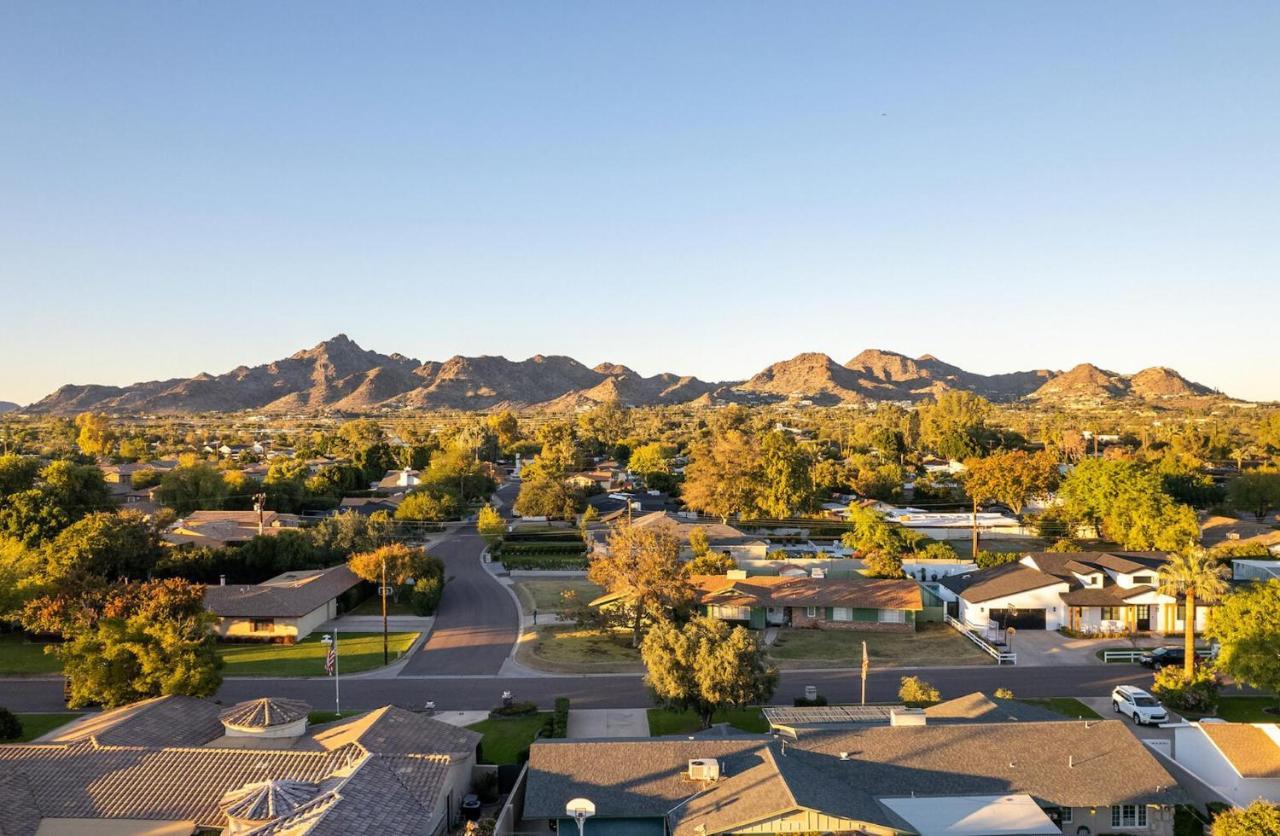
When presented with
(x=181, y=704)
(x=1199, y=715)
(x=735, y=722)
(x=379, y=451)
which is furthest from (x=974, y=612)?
(x=379, y=451)

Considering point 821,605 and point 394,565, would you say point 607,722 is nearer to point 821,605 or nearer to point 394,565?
point 821,605

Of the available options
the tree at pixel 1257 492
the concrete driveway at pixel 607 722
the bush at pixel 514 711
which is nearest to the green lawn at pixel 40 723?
the bush at pixel 514 711

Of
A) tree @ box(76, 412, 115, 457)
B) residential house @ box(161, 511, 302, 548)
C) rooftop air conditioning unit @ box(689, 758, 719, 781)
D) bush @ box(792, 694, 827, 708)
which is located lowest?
bush @ box(792, 694, 827, 708)

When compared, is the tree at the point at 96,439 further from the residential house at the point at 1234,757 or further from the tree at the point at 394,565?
the residential house at the point at 1234,757

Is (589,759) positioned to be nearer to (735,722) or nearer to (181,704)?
(735,722)

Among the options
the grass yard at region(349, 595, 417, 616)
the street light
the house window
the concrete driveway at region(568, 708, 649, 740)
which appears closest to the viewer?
the street light

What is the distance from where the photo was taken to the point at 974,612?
49.6 metres

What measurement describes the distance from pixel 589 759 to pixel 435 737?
595 centimetres

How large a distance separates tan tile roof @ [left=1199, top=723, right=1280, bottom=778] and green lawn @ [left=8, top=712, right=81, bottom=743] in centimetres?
4261

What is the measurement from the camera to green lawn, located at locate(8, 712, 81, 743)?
32719 mm

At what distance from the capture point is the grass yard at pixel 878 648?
43.0m

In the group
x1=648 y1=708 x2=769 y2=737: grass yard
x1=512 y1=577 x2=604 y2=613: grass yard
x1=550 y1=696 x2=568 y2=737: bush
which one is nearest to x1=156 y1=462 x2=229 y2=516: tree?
x1=512 y1=577 x2=604 y2=613: grass yard

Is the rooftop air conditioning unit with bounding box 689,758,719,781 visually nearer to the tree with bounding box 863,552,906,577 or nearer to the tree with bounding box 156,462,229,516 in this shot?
the tree with bounding box 863,552,906,577

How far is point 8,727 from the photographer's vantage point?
3191 cm
